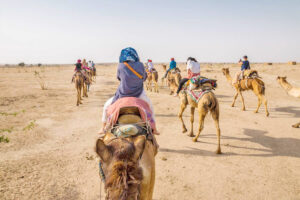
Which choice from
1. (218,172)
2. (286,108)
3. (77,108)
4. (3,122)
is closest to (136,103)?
(218,172)

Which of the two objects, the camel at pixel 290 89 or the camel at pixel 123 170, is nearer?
the camel at pixel 123 170

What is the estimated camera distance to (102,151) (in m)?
1.83

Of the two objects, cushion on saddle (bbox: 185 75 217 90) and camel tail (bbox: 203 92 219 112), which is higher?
cushion on saddle (bbox: 185 75 217 90)

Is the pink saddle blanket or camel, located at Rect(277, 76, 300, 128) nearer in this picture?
the pink saddle blanket

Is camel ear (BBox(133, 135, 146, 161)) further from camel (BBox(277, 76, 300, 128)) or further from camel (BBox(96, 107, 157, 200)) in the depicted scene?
camel (BBox(277, 76, 300, 128))

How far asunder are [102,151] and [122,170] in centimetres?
37

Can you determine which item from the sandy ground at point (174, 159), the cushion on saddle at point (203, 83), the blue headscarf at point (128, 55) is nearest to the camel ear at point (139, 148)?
the blue headscarf at point (128, 55)

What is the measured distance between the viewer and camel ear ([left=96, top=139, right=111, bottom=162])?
181cm

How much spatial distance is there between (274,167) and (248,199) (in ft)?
5.68

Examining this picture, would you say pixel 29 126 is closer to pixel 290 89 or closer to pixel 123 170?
pixel 123 170

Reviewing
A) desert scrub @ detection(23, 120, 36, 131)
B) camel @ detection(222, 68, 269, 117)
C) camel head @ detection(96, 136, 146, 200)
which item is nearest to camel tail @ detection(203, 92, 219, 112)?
camel head @ detection(96, 136, 146, 200)

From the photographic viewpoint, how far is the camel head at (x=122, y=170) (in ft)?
4.90

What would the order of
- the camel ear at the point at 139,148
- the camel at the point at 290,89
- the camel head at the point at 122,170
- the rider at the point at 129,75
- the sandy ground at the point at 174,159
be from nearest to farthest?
the camel head at the point at 122,170
the camel ear at the point at 139,148
the rider at the point at 129,75
the sandy ground at the point at 174,159
the camel at the point at 290,89

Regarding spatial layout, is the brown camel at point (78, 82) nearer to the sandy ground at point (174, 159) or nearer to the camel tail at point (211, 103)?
the sandy ground at point (174, 159)
